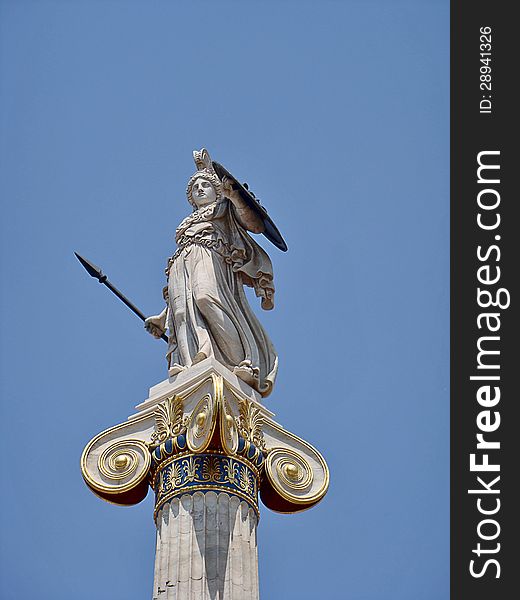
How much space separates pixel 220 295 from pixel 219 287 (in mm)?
156

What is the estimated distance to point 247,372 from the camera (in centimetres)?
2388

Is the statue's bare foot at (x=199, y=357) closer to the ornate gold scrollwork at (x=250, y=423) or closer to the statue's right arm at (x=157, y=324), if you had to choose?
the ornate gold scrollwork at (x=250, y=423)

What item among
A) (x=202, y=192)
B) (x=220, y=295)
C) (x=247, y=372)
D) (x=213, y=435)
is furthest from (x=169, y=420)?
(x=202, y=192)

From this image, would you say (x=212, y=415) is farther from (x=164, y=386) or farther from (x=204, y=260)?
(x=204, y=260)

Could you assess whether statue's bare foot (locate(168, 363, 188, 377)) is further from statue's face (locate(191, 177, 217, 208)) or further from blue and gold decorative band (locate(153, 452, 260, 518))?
statue's face (locate(191, 177, 217, 208))

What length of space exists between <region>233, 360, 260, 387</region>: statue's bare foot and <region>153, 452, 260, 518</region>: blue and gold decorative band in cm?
161

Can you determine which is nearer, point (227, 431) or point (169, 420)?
point (227, 431)

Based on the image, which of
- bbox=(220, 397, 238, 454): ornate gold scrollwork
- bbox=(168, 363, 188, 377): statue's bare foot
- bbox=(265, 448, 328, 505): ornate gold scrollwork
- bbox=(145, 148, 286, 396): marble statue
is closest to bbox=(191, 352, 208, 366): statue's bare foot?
bbox=(145, 148, 286, 396): marble statue

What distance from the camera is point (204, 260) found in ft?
82.8

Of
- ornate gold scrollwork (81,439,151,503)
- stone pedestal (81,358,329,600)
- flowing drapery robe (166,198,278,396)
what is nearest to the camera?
stone pedestal (81,358,329,600)

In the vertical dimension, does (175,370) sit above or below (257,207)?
below

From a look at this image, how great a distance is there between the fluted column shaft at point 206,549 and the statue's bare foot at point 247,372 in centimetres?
228

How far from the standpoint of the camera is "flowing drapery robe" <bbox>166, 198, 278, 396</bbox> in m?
24.3

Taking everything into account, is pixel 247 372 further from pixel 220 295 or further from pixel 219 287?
pixel 219 287
